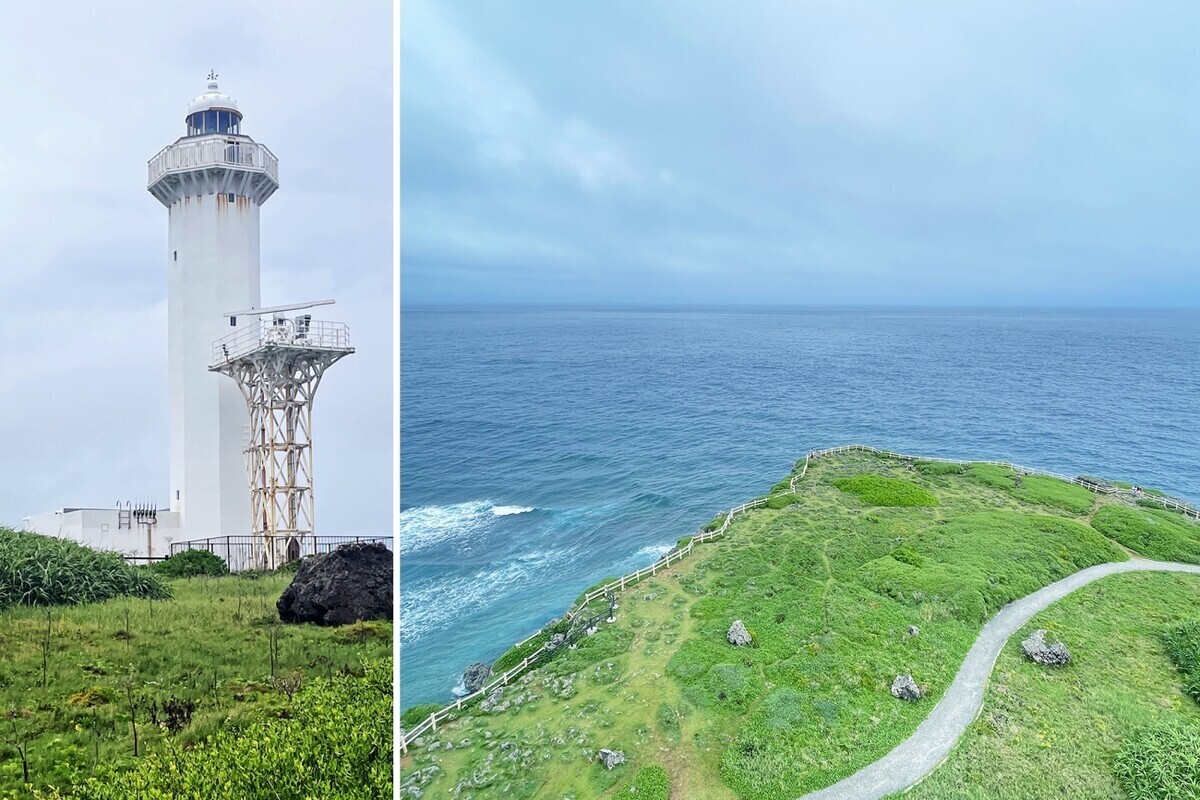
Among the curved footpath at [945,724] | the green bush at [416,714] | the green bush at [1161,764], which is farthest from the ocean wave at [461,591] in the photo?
the green bush at [1161,764]

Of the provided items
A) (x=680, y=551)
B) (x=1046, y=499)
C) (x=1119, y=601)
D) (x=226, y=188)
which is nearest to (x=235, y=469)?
(x=226, y=188)

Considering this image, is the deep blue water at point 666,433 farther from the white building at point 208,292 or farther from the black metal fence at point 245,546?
the white building at point 208,292

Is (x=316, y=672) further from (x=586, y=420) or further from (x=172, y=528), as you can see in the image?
(x=586, y=420)

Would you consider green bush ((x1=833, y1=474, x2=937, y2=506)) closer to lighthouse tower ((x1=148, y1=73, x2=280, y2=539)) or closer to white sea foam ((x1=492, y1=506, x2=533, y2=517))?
white sea foam ((x1=492, y1=506, x2=533, y2=517))

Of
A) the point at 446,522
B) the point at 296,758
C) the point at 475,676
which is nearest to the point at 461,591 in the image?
the point at 475,676

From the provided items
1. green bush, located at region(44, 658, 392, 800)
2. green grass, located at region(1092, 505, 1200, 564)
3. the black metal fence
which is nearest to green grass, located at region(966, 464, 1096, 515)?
green grass, located at region(1092, 505, 1200, 564)

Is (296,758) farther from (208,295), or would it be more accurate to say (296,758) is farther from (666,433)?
(666,433)
